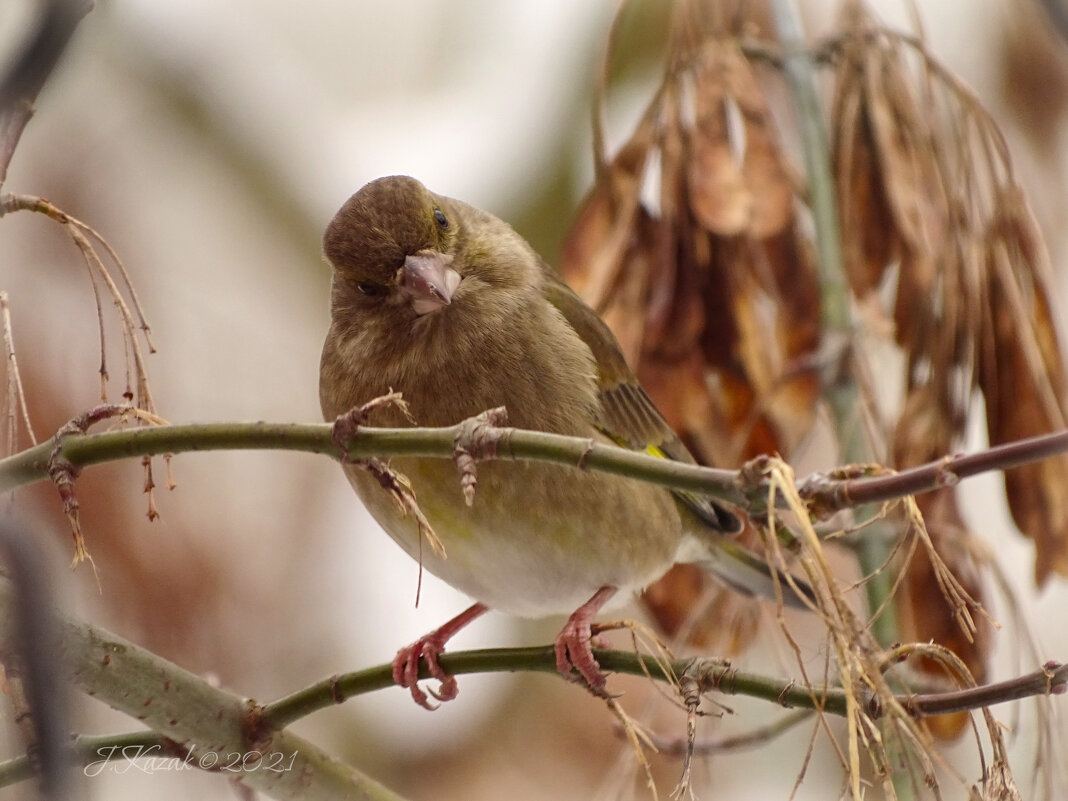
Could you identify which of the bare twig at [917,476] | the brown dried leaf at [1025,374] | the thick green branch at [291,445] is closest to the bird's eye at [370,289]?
the thick green branch at [291,445]

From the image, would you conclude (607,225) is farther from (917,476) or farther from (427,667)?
(917,476)

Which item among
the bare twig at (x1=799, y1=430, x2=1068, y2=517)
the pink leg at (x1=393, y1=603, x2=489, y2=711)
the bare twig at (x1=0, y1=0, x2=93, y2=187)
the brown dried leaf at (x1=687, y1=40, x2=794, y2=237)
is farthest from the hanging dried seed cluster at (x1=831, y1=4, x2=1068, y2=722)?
the bare twig at (x1=0, y1=0, x2=93, y2=187)

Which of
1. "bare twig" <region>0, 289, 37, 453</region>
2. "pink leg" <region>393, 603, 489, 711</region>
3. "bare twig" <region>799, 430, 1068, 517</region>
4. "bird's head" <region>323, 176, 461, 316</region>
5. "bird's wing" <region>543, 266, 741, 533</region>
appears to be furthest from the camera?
"bird's wing" <region>543, 266, 741, 533</region>

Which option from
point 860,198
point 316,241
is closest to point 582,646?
point 860,198

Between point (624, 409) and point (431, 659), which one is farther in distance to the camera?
point (624, 409)

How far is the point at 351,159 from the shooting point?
273 cm

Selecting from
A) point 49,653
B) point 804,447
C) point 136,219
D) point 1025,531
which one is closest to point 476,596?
point 804,447

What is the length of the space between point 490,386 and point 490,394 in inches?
0.8

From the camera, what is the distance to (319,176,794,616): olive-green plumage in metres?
2.01

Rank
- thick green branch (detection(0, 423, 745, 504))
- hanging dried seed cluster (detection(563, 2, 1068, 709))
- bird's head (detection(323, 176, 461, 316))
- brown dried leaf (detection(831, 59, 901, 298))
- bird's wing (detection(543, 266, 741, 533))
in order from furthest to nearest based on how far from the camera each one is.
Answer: brown dried leaf (detection(831, 59, 901, 298)) < bird's wing (detection(543, 266, 741, 533)) < hanging dried seed cluster (detection(563, 2, 1068, 709)) < bird's head (detection(323, 176, 461, 316)) < thick green branch (detection(0, 423, 745, 504))

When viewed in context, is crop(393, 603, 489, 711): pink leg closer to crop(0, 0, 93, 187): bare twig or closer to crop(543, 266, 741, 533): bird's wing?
crop(543, 266, 741, 533): bird's wing

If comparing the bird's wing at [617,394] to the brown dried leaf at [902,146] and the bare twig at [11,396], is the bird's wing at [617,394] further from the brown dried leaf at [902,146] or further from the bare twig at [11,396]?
the bare twig at [11,396]

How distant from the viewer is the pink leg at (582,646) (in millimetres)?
1583

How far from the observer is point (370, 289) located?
209 cm
